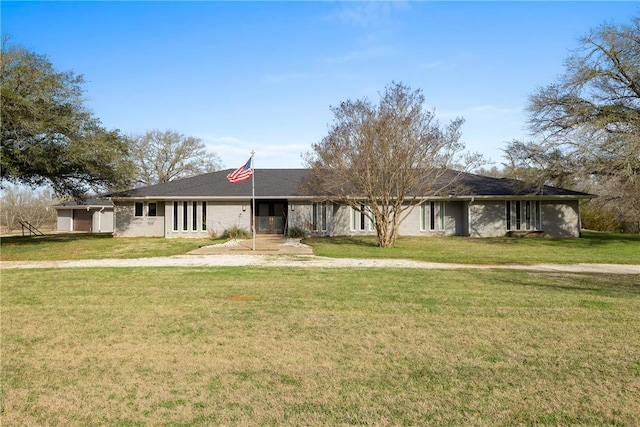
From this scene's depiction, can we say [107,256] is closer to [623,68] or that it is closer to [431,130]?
[431,130]

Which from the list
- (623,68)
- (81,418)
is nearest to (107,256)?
(81,418)

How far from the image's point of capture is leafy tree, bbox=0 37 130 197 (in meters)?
18.1

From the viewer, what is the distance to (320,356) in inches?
181

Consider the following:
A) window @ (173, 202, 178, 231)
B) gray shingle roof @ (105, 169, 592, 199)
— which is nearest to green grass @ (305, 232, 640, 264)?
gray shingle roof @ (105, 169, 592, 199)

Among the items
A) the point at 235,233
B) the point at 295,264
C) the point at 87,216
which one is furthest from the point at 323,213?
the point at 87,216

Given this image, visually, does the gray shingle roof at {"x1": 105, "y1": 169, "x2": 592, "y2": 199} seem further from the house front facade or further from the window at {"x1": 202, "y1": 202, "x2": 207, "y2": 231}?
Answer: the window at {"x1": 202, "y1": 202, "x2": 207, "y2": 231}

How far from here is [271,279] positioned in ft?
32.0

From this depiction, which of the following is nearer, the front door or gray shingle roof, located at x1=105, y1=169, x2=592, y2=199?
gray shingle roof, located at x1=105, y1=169, x2=592, y2=199

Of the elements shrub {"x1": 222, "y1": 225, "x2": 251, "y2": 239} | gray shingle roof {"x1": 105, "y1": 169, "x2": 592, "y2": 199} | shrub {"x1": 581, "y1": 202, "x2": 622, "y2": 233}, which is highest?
gray shingle roof {"x1": 105, "y1": 169, "x2": 592, "y2": 199}

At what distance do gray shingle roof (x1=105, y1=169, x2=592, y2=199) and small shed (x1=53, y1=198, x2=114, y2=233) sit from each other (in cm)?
1416

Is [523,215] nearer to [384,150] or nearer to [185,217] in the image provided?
[384,150]

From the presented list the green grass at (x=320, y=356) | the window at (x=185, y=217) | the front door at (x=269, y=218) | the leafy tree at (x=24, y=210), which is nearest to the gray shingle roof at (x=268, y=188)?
the window at (x=185, y=217)

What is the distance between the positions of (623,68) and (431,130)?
1071 centimetres

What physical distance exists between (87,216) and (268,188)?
79.2 ft
